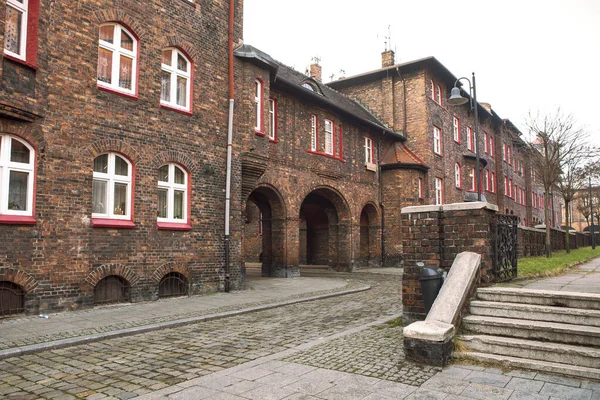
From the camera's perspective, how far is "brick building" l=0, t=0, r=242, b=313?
9.01 metres

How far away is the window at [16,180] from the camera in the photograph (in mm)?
8781

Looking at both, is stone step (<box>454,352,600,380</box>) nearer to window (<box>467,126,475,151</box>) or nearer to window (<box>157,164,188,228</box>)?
window (<box>157,164,188,228</box>)

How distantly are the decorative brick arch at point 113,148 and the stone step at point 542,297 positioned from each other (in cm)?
817

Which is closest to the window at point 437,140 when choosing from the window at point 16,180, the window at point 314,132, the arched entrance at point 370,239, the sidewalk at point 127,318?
the arched entrance at point 370,239

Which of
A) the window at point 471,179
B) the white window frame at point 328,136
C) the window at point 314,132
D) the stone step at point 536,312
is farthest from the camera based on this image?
the window at point 471,179

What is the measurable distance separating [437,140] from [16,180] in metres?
24.0

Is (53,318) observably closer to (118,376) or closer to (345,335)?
(118,376)

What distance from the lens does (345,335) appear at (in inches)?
286

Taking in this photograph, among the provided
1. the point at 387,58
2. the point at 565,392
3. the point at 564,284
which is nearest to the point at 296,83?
the point at 387,58

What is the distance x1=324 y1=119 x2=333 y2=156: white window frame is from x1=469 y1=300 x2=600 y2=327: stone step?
49.8 feet

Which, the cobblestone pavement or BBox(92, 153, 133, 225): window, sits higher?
BBox(92, 153, 133, 225): window

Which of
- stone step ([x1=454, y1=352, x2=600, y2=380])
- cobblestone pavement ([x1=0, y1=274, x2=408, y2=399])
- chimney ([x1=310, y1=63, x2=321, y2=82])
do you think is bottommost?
cobblestone pavement ([x1=0, y1=274, x2=408, y2=399])

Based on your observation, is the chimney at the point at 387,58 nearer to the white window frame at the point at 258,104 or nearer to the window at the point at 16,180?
the white window frame at the point at 258,104

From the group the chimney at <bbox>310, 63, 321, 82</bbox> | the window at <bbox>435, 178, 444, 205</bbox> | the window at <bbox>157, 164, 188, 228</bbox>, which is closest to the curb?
the window at <bbox>157, 164, 188, 228</bbox>
